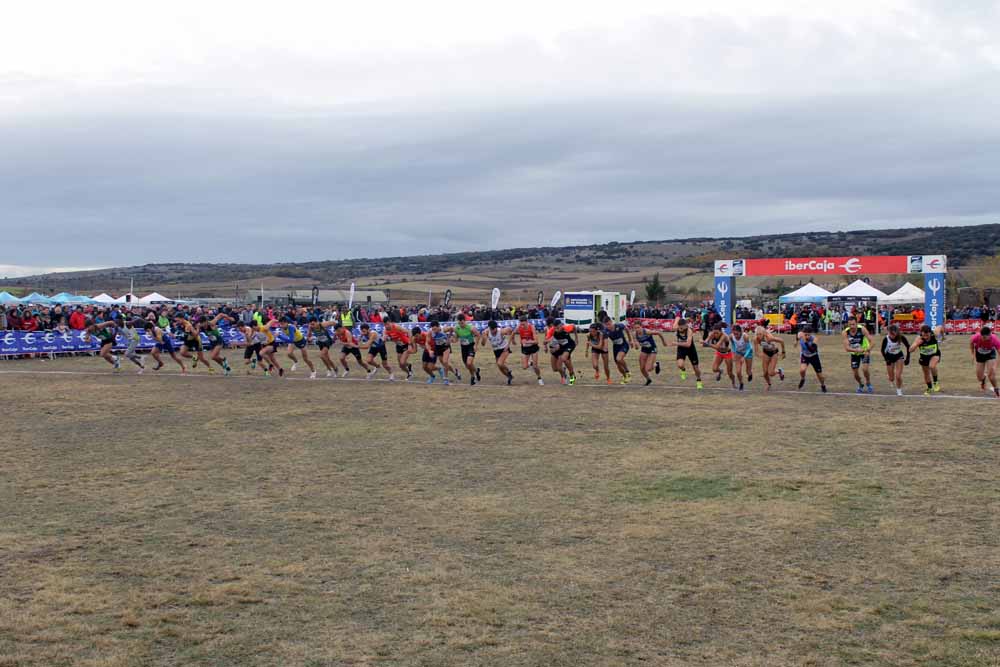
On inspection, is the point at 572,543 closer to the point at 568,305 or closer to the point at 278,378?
the point at 278,378

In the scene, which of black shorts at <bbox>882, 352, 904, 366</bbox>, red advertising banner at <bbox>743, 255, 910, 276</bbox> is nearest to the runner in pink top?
black shorts at <bbox>882, 352, 904, 366</bbox>

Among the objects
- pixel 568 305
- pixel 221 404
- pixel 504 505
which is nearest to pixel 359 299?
pixel 568 305

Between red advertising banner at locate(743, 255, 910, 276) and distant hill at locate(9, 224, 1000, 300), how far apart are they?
158ft

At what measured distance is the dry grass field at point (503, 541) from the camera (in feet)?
20.0

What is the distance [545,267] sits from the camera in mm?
159875

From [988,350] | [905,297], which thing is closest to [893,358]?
[988,350]

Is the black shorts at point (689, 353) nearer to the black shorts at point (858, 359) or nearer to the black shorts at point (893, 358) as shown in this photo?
the black shorts at point (858, 359)

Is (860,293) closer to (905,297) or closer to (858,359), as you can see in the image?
(905,297)

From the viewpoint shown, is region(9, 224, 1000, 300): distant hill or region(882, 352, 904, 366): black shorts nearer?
region(882, 352, 904, 366): black shorts

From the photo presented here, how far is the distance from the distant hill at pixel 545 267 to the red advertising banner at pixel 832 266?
48.1 metres

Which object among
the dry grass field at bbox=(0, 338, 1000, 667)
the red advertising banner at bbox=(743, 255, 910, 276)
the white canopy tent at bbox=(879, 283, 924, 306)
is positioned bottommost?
the dry grass field at bbox=(0, 338, 1000, 667)

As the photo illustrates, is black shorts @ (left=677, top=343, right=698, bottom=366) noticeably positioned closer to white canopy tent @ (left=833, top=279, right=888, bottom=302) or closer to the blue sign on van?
the blue sign on van

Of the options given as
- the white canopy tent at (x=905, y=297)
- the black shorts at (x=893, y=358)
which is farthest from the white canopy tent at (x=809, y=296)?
the black shorts at (x=893, y=358)

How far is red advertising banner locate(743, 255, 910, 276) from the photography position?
149ft
